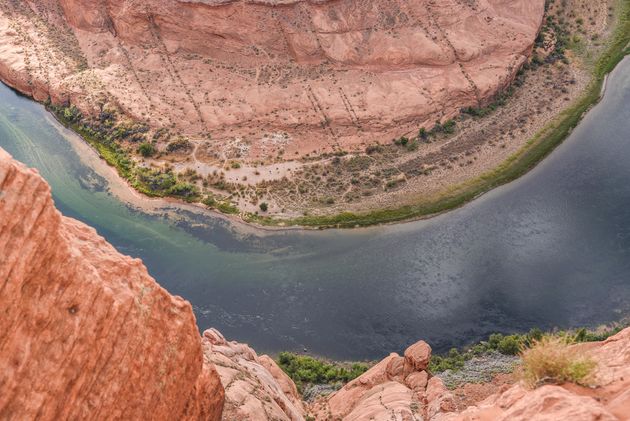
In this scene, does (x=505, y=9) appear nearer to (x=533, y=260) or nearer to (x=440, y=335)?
(x=533, y=260)

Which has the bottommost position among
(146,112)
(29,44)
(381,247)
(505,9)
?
(381,247)

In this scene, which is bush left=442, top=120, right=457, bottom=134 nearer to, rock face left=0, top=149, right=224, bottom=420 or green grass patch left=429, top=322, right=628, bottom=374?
green grass patch left=429, top=322, right=628, bottom=374

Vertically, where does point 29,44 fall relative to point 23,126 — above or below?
above

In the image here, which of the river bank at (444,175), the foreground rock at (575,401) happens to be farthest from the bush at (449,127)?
the foreground rock at (575,401)

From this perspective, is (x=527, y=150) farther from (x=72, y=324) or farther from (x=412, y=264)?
(x=72, y=324)

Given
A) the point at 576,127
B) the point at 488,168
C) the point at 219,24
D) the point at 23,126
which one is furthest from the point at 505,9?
the point at 23,126

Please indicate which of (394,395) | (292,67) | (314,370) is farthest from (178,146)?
(394,395)

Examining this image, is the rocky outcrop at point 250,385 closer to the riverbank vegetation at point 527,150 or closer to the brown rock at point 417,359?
the brown rock at point 417,359
